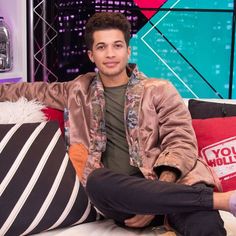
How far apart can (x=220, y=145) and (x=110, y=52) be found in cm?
57

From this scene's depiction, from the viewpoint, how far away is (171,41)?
314cm

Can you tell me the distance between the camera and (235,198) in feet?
4.23

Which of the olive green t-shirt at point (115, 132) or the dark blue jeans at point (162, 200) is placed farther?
the olive green t-shirt at point (115, 132)

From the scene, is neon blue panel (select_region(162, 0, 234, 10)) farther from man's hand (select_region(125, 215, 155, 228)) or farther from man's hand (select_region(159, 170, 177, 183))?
man's hand (select_region(125, 215, 155, 228))

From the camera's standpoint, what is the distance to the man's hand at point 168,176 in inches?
59.4

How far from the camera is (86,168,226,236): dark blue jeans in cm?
130

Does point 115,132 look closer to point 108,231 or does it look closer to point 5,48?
point 108,231

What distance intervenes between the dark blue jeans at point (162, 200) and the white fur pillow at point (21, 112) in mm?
429

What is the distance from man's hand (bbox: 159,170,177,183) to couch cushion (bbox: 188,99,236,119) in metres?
0.45

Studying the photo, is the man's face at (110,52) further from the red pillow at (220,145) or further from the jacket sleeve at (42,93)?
the red pillow at (220,145)

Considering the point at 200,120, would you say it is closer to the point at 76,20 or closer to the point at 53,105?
the point at 53,105

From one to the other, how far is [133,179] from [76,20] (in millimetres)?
1959

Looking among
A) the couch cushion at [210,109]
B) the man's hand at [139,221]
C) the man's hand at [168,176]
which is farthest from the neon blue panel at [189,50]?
the man's hand at [139,221]

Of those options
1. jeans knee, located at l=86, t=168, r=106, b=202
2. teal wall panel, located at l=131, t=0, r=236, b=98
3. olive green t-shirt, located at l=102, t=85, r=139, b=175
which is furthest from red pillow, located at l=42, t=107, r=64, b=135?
teal wall panel, located at l=131, t=0, r=236, b=98
